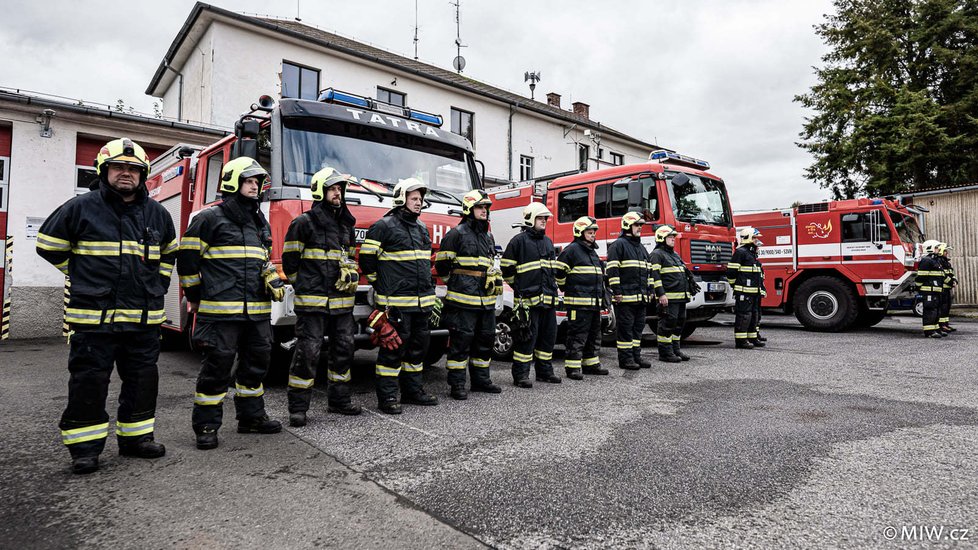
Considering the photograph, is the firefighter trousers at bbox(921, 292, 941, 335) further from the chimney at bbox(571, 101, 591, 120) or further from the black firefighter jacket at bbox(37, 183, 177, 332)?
the chimney at bbox(571, 101, 591, 120)

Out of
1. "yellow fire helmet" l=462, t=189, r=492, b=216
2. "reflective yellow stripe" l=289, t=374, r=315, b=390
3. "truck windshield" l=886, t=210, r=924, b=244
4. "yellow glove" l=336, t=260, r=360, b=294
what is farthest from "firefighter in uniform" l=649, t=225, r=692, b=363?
"truck windshield" l=886, t=210, r=924, b=244

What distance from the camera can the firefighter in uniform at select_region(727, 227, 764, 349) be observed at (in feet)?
28.9

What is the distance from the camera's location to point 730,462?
334cm

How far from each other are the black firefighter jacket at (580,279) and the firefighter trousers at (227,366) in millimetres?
3354

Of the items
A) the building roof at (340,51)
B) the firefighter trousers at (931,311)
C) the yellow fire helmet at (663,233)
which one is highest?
the building roof at (340,51)

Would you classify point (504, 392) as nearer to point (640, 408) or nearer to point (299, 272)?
point (640, 408)

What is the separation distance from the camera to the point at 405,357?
16.2ft

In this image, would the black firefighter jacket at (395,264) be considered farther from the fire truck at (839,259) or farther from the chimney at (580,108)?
the chimney at (580,108)

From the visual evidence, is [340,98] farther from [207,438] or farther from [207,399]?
[207,438]

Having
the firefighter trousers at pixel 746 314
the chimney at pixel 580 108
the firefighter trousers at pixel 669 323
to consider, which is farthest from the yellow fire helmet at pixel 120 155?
the chimney at pixel 580 108

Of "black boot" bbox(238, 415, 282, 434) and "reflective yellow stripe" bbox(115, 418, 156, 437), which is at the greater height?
"reflective yellow stripe" bbox(115, 418, 156, 437)

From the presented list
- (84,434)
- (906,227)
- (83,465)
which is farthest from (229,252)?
(906,227)

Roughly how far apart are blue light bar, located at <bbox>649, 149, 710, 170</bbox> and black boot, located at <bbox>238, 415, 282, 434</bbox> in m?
6.86

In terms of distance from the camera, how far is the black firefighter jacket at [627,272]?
688 cm
